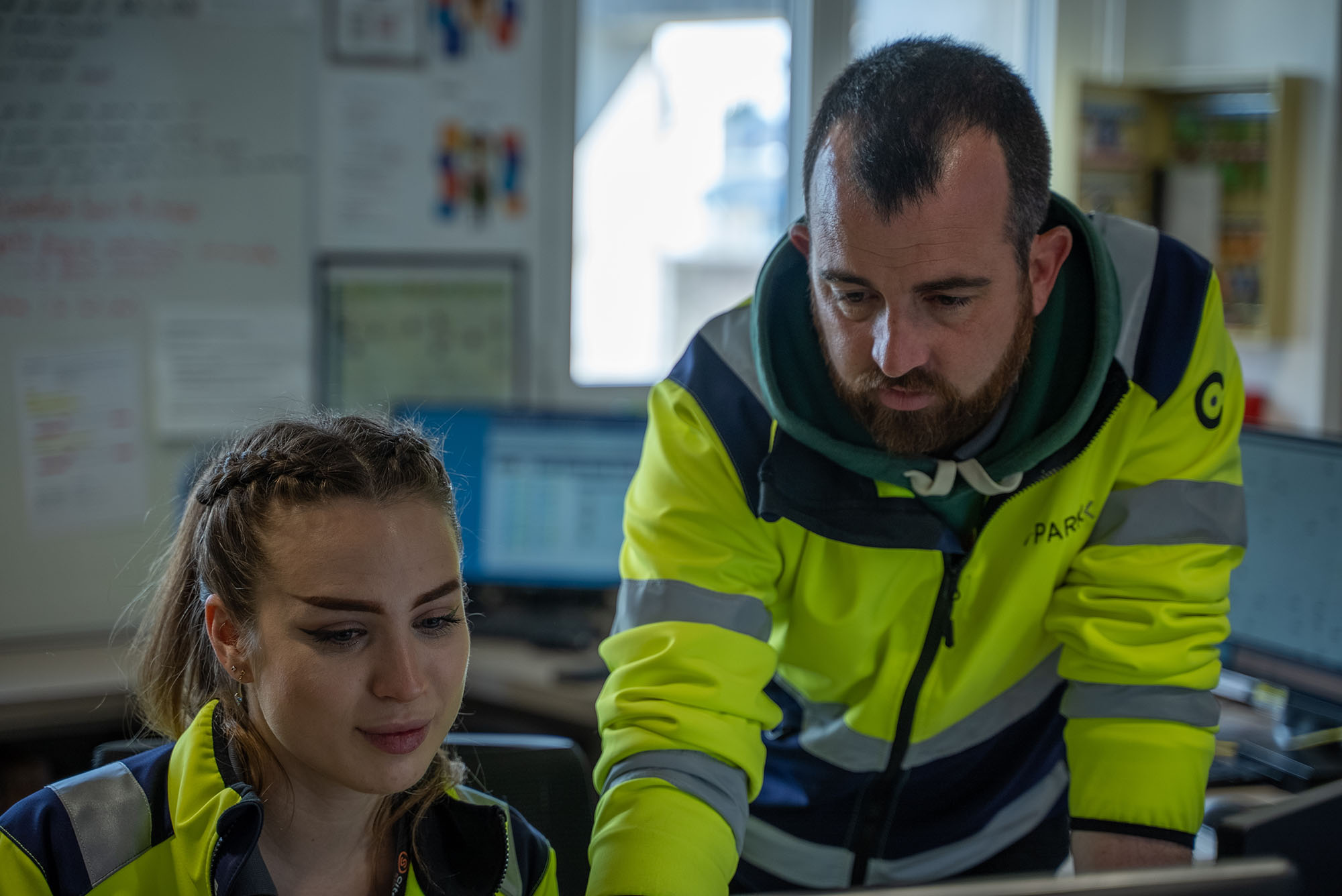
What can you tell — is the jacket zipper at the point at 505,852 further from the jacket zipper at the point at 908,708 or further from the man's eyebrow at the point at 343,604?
the jacket zipper at the point at 908,708

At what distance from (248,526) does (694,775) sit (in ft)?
1.34

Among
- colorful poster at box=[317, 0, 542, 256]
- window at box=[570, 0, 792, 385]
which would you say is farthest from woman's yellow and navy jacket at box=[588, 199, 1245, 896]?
window at box=[570, 0, 792, 385]

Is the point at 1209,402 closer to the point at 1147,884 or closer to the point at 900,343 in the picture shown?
the point at 900,343

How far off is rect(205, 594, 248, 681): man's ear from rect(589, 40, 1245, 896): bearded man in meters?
0.30

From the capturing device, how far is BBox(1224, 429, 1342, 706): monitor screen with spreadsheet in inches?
69.8

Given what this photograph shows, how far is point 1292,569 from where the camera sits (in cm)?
182

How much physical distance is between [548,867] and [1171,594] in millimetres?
582

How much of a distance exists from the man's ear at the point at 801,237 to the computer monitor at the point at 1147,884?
694 mm

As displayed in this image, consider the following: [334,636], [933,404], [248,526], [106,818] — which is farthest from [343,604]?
[933,404]

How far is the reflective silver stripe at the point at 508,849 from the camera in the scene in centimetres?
107

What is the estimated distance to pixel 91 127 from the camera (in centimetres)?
257

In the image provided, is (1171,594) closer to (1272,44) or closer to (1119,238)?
(1119,238)

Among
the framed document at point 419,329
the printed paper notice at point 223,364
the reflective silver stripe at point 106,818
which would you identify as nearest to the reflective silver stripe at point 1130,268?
the reflective silver stripe at point 106,818

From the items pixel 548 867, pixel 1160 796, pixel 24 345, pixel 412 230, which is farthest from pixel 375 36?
pixel 1160 796
